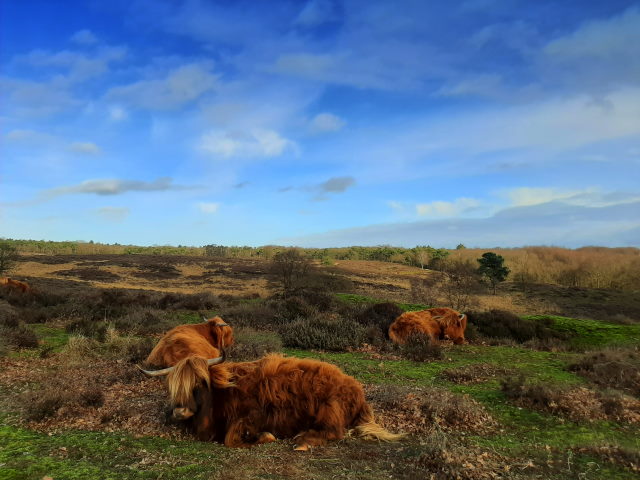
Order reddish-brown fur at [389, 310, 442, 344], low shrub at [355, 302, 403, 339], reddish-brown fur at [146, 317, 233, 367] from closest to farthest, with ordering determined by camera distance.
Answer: reddish-brown fur at [146, 317, 233, 367]
reddish-brown fur at [389, 310, 442, 344]
low shrub at [355, 302, 403, 339]

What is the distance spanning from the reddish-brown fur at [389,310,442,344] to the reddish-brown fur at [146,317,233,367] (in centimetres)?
449

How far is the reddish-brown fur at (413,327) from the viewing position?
465 inches

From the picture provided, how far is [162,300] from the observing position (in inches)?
695

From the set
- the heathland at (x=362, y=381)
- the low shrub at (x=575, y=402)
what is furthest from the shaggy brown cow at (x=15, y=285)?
the low shrub at (x=575, y=402)

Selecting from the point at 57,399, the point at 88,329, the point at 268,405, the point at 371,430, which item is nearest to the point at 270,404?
the point at 268,405

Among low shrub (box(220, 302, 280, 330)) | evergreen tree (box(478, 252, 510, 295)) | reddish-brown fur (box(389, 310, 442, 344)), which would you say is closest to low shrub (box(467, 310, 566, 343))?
reddish-brown fur (box(389, 310, 442, 344))

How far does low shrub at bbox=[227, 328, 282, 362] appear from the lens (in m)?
9.66

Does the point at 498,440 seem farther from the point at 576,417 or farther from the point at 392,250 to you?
the point at 392,250

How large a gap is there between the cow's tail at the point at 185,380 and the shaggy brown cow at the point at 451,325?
857cm

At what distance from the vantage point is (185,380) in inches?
213

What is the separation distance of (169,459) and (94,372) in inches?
184

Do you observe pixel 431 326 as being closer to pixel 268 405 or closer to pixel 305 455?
pixel 268 405

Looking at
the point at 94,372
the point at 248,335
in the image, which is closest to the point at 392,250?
the point at 248,335

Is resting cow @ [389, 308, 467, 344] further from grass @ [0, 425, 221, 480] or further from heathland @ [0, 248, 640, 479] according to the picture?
grass @ [0, 425, 221, 480]
